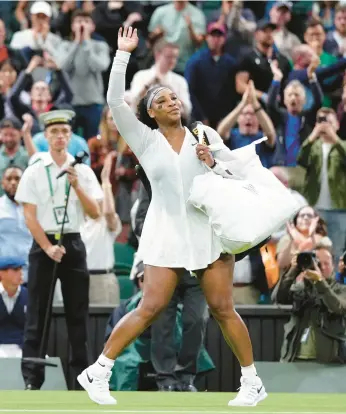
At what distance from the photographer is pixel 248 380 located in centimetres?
668

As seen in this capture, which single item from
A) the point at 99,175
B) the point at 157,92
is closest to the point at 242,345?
the point at 157,92

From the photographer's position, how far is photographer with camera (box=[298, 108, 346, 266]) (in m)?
11.2

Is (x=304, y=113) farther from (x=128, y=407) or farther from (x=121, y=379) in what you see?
(x=128, y=407)

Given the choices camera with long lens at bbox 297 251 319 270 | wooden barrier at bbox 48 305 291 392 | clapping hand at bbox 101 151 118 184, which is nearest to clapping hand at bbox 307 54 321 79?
clapping hand at bbox 101 151 118 184

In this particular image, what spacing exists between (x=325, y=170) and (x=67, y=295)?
11.6ft

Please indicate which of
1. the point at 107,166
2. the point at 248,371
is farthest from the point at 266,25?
the point at 248,371

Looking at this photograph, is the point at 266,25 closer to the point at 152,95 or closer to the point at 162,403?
the point at 152,95

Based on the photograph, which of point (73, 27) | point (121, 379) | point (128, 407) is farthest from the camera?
point (73, 27)

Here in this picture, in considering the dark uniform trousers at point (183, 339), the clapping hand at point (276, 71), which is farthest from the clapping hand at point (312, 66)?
the dark uniform trousers at point (183, 339)

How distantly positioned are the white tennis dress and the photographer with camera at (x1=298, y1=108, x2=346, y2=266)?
14.7 ft

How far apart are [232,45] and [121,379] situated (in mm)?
5363

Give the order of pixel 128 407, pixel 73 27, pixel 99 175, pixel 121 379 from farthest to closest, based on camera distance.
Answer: pixel 73 27
pixel 99 175
pixel 121 379
pixel 128 407

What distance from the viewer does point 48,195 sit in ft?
28.8

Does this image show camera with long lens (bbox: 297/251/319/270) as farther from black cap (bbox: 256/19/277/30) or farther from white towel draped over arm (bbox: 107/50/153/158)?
black cap (bbox: 256/19/277/30)
